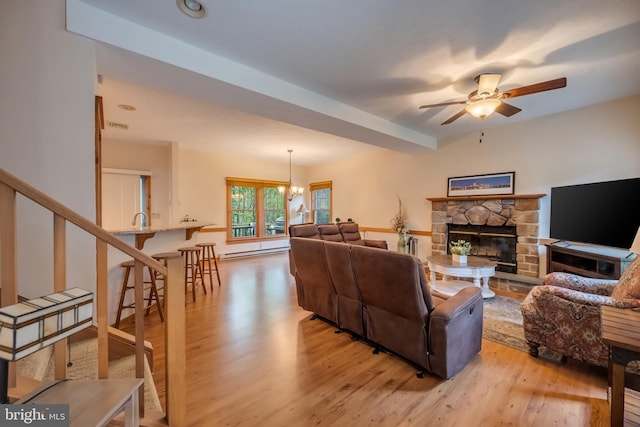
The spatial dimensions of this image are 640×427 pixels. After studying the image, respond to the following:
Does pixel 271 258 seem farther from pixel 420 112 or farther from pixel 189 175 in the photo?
pixel 420 112

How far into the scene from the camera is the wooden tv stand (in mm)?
3060

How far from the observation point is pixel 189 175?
20.7 ft

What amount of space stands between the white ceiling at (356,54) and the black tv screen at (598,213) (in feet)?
4.09

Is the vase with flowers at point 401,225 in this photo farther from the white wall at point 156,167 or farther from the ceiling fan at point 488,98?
the white wall at point 156,167

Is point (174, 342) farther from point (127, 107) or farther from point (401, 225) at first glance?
point (401, 225)

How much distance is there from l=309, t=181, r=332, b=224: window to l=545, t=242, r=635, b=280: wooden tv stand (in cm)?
540

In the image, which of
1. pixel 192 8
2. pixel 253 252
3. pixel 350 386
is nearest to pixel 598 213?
pixel 350 386

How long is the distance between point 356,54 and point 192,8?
54.2 inches

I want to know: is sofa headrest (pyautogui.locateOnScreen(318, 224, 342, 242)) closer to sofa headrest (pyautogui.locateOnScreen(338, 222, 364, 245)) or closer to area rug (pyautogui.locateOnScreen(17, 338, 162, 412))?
sofa headrest (pyautogui.locateOnScreen(338, 222, 364, 245))

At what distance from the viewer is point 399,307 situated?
2143 mm

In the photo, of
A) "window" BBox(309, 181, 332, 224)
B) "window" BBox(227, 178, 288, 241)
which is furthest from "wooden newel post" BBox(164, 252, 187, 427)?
"window" BBox(309, 181, 332, 224)

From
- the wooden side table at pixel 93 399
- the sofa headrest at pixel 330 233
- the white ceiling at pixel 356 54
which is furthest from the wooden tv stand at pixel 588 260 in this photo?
the wooden side table at pixel 93 399

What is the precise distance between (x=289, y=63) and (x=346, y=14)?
0.81m

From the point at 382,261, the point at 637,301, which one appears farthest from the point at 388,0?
the point at 637,301
